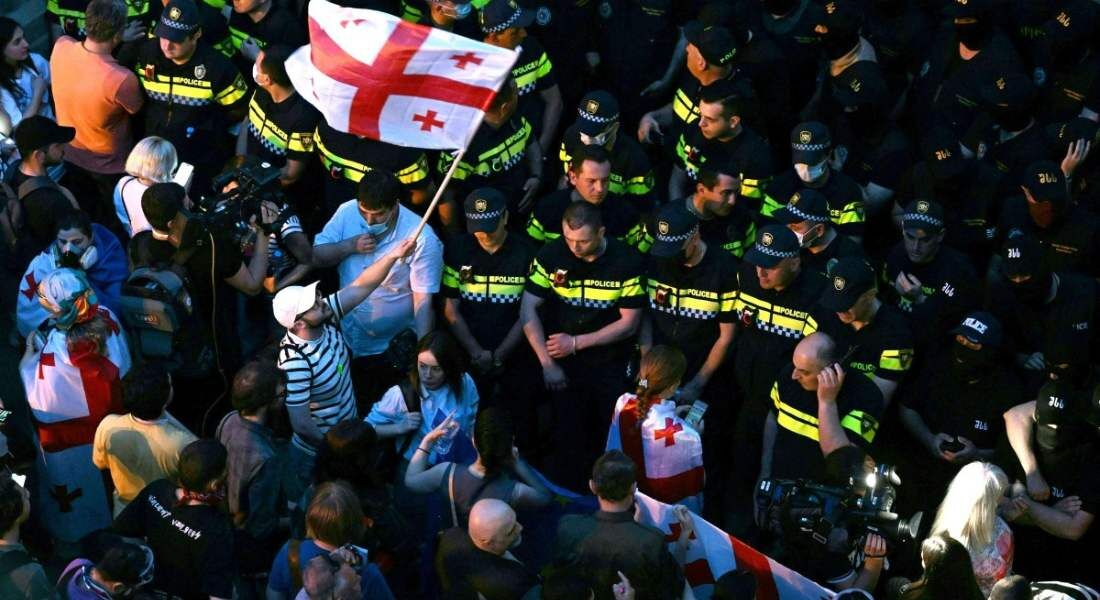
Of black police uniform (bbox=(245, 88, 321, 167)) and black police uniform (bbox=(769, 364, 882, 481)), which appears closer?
black police uniform (bbox=(769, 364, 882, 481))

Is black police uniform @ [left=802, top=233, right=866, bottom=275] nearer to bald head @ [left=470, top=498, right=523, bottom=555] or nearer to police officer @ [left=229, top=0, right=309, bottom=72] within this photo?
bald head @ [left=470, top=498, right=523, bottom=555]

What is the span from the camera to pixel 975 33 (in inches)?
438

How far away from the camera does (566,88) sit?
38.5 ft

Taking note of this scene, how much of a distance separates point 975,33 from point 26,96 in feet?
21.0

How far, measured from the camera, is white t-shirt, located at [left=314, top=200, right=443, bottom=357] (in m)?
9.09

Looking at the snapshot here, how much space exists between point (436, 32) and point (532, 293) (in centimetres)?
187

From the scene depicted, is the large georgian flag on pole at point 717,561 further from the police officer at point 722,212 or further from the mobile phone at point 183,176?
the mobile phone at point 183,176

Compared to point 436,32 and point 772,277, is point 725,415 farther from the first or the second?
point 436,32

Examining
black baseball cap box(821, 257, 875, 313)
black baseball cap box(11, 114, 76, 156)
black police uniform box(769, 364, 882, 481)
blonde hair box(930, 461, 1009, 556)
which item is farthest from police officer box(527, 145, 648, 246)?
blonde hair box(930, 461, 1009, 556)

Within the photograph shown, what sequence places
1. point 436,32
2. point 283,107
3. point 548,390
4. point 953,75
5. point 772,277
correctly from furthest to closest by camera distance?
point 953,75
point 283,107
point 548,390
point 772,277
point 436,32

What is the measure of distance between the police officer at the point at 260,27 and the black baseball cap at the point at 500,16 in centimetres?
143

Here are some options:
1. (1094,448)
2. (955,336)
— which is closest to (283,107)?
(955,336)

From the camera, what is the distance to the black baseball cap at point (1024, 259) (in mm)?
Answer: 9117

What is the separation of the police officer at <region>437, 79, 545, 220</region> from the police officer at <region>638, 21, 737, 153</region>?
1.01m
